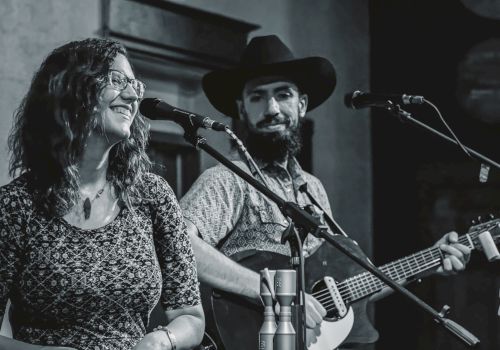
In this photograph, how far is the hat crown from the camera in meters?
3.28

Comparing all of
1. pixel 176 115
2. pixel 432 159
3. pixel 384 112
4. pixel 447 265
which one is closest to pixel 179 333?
pixel 176 115

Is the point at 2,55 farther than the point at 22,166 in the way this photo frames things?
Yes

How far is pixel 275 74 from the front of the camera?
10.7 ft

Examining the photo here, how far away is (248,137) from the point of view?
322cm

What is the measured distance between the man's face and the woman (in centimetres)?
98

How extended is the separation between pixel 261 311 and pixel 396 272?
25.6 inches

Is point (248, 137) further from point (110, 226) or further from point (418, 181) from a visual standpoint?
point (418, 181)

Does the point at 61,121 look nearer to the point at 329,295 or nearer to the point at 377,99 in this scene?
the point at 377,99

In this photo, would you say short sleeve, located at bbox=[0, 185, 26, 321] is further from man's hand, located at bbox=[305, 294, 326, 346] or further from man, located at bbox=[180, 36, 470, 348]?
man's hand, located at bbox=[305, 294, 326, 346]

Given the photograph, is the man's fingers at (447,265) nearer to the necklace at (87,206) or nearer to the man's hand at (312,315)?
the man's hand at (312,315)

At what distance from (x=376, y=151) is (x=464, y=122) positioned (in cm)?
70

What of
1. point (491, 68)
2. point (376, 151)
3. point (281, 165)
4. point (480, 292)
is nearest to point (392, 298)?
point (480, 292)

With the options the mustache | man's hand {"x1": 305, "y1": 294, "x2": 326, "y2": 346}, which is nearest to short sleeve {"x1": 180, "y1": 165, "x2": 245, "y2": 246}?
the mustache

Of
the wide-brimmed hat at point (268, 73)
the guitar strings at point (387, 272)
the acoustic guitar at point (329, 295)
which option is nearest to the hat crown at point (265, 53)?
the wide-brimmed hat at point (268, 73)
